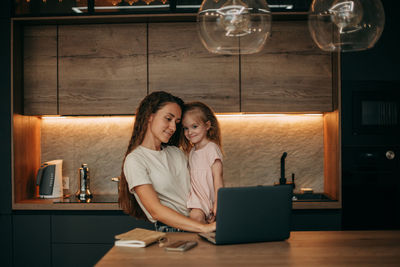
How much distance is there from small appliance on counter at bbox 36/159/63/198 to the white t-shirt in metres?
1.40

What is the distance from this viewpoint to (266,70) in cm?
296

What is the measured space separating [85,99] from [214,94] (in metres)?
1.01

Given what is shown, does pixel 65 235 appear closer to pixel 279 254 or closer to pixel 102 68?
pixel 102 68

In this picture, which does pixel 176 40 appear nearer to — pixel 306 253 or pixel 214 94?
pixel 214 94

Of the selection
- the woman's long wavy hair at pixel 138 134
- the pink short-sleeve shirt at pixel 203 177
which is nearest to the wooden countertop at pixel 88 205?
the woman's long wavy hair at pixel 138 134

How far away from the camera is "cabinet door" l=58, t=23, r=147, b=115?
2.98 meters

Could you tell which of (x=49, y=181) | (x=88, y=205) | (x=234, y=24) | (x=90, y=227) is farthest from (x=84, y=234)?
(x=234, y=24)

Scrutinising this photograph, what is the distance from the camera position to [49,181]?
299 cm

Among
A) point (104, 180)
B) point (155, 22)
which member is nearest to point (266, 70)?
point (155, 22)

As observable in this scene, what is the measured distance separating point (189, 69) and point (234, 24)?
1669 millimetres

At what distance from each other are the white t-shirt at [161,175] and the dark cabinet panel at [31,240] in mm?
1290

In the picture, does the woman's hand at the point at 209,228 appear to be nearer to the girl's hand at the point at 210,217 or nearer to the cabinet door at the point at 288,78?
the girl's hand at the point at 210,217

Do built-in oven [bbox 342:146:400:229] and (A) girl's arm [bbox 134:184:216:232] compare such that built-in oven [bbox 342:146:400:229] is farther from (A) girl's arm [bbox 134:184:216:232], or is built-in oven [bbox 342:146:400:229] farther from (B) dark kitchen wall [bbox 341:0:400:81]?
(A) girl's arm [bbox 134:184:216:232]

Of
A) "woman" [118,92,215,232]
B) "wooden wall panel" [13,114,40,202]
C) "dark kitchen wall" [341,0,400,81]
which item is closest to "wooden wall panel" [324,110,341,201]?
"dark kitchen wall" [341,0,400,81]
